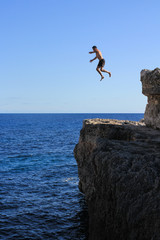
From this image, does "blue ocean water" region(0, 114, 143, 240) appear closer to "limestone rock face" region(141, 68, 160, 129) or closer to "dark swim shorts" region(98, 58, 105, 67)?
"limestone rock face" region(141, 68, 160, 129)

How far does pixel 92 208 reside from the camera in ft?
28.2

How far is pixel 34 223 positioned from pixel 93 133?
5.30 meters

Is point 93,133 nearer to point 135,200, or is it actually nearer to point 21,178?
point 135,200

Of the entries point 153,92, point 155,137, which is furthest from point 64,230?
point 153,92

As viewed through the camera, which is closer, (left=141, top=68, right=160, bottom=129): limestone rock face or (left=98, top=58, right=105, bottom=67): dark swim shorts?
(left=141, top=68, right=160, bottom=129): limestone rock face

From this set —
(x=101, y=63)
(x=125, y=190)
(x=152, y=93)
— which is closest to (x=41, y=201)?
(x=152, y=93)

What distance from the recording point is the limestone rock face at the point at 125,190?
622 cm

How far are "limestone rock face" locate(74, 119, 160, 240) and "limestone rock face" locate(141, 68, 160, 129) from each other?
2716 mm

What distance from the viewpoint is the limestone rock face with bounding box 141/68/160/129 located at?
12189 mm

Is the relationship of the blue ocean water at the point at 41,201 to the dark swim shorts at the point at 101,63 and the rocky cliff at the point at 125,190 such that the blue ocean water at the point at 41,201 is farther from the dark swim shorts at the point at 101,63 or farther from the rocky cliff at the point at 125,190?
the dark swim shorts at the point at 101,63

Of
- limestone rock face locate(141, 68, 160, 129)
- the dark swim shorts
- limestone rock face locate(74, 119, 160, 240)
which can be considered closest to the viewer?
limestone rock face locate(74, 119, 160, 240)

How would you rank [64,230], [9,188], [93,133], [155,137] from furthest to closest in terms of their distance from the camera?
[9,188]
[93,133]
[64,230]
[155,137]

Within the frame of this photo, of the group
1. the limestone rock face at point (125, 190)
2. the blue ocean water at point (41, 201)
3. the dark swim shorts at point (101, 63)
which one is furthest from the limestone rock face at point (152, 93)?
the blue ocean water at point (41, 201)

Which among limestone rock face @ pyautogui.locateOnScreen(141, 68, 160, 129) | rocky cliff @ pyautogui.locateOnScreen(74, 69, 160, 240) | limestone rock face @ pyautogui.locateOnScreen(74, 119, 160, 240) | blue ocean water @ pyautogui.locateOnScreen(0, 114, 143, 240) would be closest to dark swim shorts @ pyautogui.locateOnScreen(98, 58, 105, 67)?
limestone rock face @ pyautogui.locateOnScreen(141, 68, 160, 129)
